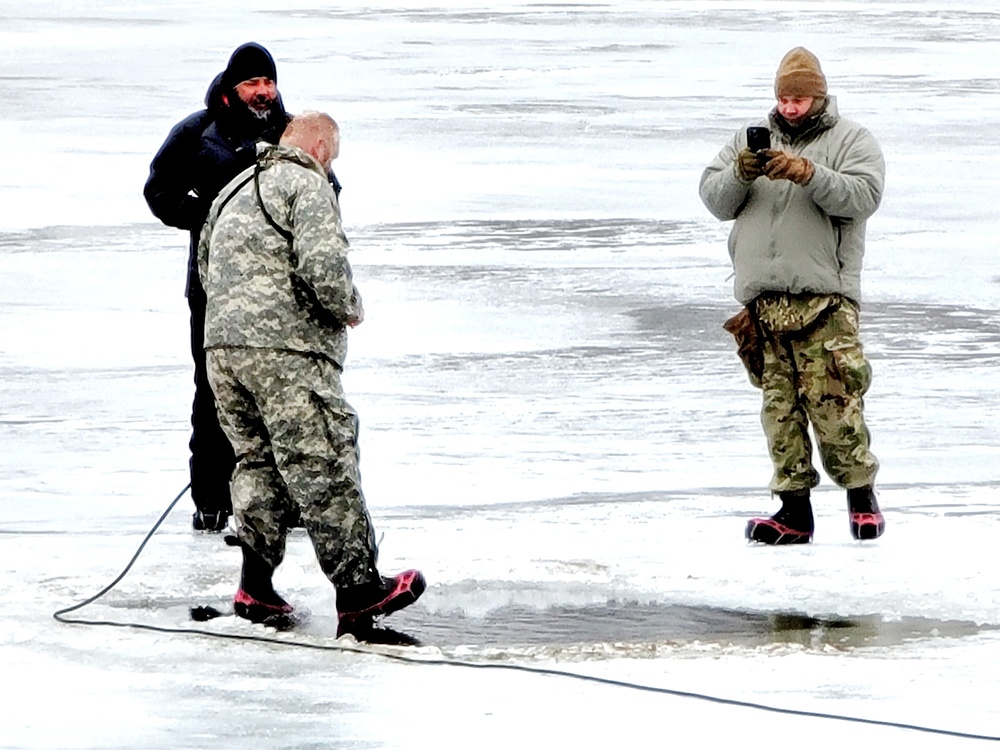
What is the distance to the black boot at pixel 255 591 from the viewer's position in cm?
561

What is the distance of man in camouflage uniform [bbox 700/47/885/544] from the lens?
629cm

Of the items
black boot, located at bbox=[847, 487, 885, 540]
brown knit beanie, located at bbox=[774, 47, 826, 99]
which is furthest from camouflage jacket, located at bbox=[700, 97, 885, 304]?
black boot, located at bbox=[847, 487, 885, 540]

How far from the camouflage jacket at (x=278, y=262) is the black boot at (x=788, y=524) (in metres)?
1.74

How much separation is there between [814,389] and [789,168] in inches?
29.1

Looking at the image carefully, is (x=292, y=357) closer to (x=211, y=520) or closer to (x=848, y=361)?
(x=211, y=520)

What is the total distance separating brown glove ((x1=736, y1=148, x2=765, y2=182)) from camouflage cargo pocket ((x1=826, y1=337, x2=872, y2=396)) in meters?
0.59

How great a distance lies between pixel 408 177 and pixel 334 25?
887 centimetres

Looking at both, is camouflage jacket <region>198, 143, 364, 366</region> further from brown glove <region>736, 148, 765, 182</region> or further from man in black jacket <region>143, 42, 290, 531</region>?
brown glove <region>736, 148, 765, 182</region>

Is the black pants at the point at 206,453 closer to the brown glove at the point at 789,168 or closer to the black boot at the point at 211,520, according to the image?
the black boot at the point at 211,520

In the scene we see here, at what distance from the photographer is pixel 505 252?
1152 cm

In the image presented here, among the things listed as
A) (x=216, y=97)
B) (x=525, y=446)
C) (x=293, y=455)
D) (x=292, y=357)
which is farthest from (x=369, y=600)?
(x=525, y=446)

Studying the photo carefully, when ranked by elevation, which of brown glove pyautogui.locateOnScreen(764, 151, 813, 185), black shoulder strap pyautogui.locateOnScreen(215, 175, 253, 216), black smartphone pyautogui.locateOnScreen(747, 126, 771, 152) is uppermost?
black smartphone pyautogui.locateOnScreen(747, 126, 771, 152)

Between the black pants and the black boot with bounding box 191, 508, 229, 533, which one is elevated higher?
the black pants

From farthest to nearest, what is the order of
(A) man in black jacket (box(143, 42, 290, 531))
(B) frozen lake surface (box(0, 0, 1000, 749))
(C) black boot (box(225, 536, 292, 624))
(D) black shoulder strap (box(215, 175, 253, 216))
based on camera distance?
(A) man in black jacket (box(143, 42, 290, 531)) < (C) black boot (box(225, 536, 292, 624)) < (D) black shoulder strap (box(215, 175, 253, 216)) < (B) frozen lake surface (box(0, 0, 1000, 749))
